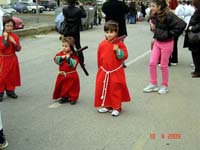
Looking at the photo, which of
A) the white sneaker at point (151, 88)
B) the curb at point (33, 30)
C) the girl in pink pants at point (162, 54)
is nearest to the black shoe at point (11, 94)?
the white sneaker at point (151, 88)

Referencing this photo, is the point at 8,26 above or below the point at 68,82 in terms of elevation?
above

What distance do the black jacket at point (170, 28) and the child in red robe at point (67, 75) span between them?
1.81m

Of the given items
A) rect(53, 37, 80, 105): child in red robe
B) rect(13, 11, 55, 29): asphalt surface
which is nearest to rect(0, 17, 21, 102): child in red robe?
rect(53, 37, 80, 105): child in red robe

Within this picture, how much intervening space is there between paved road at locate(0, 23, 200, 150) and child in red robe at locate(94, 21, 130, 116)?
0.69 feet

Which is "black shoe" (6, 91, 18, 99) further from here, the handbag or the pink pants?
the handbag

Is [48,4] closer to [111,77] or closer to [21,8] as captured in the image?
[21,8]

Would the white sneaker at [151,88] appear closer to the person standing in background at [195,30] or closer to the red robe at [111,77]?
the red robe at [111,77]

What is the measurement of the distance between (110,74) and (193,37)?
160 inches

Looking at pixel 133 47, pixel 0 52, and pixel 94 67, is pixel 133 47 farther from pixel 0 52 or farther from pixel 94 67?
pixel 0 52

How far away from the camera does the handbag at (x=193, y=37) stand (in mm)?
9852

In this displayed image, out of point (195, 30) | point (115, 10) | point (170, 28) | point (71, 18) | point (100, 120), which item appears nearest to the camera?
point (100, 120)

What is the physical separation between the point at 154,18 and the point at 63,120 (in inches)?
116

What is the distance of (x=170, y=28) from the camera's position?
25.8 feet
